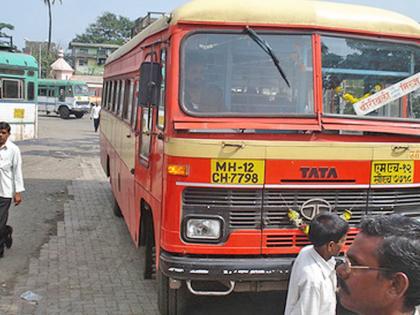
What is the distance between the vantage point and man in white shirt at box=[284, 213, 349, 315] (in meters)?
3.21

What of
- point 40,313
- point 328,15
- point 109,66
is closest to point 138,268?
point 40,313

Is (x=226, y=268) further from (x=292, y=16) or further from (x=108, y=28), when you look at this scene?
(x=108, y=28)

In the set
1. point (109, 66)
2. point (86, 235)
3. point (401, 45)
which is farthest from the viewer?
point (109, 66)

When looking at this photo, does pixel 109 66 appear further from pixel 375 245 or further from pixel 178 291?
pixel 375 245

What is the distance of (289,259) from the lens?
176 inches

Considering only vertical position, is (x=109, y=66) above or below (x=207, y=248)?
above

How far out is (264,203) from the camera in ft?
14.5

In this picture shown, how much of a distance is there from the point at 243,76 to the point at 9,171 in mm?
3757

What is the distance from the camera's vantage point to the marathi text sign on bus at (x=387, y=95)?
4828mm

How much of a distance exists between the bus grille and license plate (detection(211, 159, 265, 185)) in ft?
0.26

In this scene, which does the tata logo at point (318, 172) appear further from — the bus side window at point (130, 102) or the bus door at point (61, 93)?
the bus door at point (61, 93)

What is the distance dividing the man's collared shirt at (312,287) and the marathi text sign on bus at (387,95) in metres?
1.84

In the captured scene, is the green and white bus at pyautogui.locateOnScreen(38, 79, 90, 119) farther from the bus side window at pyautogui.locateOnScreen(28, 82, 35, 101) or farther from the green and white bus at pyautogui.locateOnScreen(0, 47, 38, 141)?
the bus side window at pyautogui.locateOnScreen(28, 82, 35, 101)

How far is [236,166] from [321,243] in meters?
1.08
